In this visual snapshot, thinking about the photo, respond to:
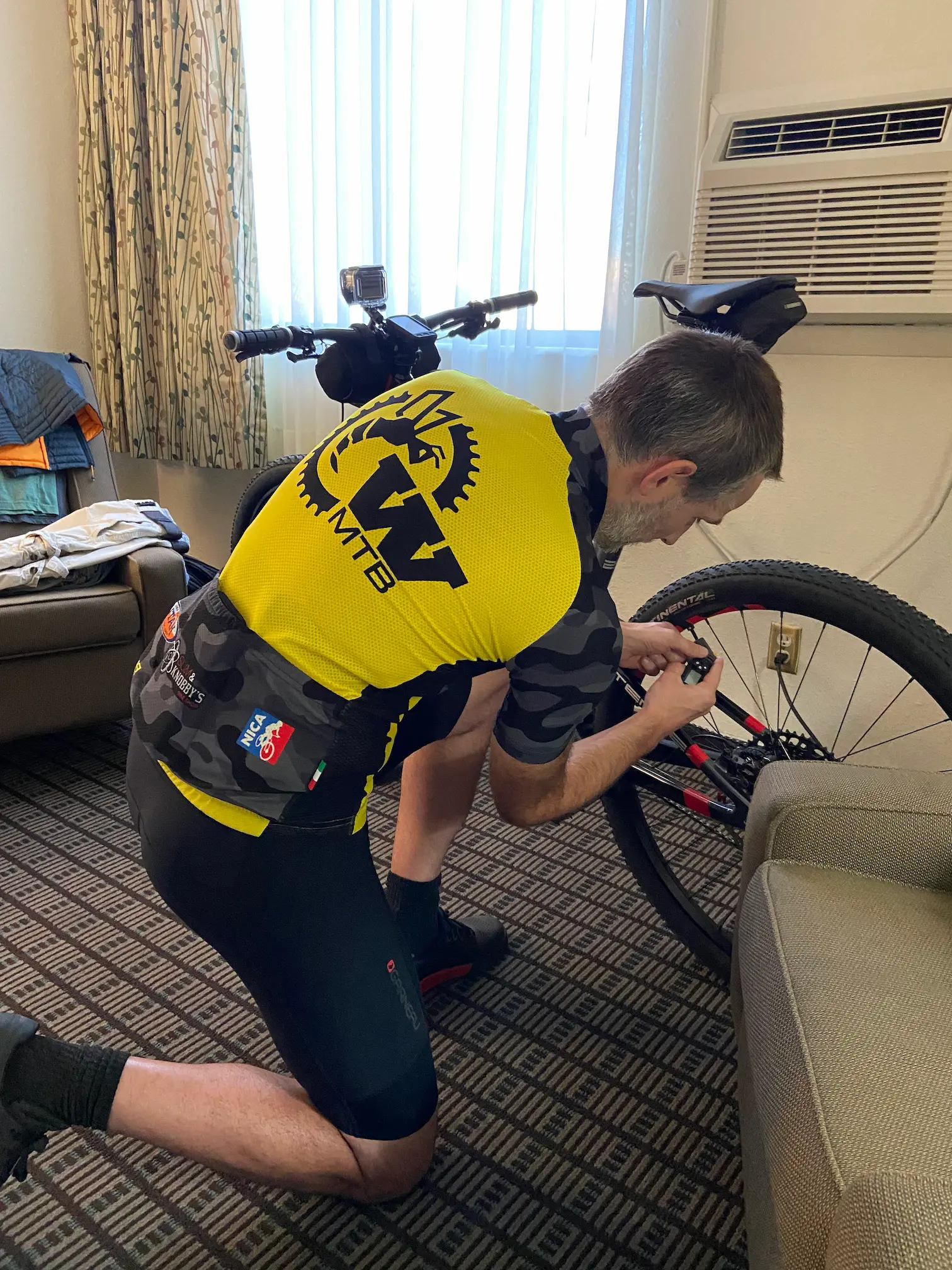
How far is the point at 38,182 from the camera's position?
2799 mm

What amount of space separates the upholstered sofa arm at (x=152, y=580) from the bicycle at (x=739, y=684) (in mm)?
191

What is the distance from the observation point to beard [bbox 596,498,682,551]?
99cm

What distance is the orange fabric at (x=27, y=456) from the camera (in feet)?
7.49

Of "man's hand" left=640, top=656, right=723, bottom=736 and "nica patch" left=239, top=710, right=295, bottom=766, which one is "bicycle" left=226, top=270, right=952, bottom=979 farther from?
"nica patch" left=239, top=710, right=295, bottom=766

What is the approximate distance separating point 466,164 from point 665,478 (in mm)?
1520

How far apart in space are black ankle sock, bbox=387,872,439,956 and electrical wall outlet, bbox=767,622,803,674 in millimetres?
916

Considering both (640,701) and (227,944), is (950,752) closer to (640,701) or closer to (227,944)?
(640,701)

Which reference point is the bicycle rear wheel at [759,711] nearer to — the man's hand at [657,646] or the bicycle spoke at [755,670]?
the bicycle spoke at [755,670]

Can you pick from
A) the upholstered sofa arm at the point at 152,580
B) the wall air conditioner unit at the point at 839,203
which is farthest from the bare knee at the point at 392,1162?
the wall air conditioner unit at the point at 839,203

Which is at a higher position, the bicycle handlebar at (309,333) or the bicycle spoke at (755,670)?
the bicycle handlebar at (309,333)

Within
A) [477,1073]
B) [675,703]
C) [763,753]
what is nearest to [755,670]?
[763,753]

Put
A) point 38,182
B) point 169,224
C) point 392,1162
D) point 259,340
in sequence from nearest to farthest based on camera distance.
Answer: point 392,1162
point 259,340
point 169,224
point 38,182

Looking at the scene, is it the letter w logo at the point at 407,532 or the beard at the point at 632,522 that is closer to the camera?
the letter w logo at the point at 407,532

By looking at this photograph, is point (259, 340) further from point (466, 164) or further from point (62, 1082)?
point (62, 1082)
